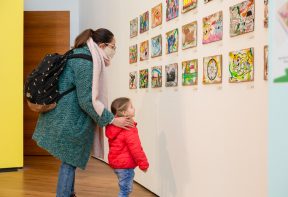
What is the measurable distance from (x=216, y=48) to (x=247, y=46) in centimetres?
39

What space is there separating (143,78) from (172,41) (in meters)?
0.84

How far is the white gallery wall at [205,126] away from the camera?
8.12ft

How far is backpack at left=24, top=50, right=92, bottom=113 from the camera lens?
2.96 m

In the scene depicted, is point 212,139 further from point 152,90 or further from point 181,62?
point 152,90

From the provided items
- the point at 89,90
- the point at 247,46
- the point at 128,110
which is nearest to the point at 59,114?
the point at 89,90

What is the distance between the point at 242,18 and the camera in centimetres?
261

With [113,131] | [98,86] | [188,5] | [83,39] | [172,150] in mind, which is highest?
[188,5]

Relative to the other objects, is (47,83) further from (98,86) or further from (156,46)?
(156,46)

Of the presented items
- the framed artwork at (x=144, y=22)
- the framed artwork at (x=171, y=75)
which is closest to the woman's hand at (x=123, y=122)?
the framed artwork at (x=171, y=75)

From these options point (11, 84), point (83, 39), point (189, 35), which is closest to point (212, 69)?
point (189, 35)

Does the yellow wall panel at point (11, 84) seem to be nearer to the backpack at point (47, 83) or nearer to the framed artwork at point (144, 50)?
the framed artwork at point (144, 50)

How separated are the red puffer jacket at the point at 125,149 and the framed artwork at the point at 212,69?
24.2 inches

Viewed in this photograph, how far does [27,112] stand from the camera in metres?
7.43

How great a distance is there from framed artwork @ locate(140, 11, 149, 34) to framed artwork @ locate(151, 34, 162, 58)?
25 centimetres
